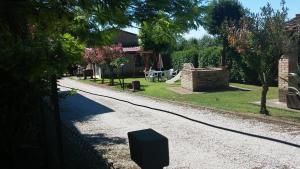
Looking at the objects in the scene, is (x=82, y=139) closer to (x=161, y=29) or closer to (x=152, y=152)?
(x=161, y=29)

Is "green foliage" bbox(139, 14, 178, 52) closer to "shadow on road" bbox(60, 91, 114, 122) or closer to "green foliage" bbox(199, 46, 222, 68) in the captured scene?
"shadow on road" bbox(60, 91, 114, 122)

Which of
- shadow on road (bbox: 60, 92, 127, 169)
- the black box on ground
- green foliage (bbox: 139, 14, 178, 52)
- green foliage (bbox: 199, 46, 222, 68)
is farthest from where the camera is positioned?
green foliage (bbox: 199, 46, 222, 68)

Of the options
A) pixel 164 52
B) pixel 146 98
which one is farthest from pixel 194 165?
pixel 164 52

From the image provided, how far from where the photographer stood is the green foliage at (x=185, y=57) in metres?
35.1

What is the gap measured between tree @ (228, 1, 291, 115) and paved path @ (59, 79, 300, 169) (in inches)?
72.0

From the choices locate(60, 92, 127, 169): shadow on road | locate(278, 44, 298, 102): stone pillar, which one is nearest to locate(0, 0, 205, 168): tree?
locate(60, 92, 127, 169): shadow on road

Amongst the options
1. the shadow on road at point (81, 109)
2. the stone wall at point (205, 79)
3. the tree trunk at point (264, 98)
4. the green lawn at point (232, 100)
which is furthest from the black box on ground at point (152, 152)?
the stone wall at point (205, 79)

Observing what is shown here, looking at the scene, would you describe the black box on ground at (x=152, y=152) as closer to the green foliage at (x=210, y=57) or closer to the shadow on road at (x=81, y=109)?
the shadow on road at (x=81, y=109)

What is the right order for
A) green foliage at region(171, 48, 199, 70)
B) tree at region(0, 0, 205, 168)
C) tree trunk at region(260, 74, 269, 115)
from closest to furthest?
tree at region(0, 0, 205, 168) → tree trunk at region(260, 74, 269, 115) → green foliage at region(171, 48, 199, 70)

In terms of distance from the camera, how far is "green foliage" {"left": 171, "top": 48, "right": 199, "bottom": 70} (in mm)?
35094

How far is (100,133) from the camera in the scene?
11.6 meters

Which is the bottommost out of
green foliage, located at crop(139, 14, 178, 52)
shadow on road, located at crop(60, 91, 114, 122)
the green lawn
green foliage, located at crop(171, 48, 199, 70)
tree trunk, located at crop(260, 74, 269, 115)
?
shadow on road, located at crop(60, 91, 114, 122)

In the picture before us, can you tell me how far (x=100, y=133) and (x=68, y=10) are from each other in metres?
6.44

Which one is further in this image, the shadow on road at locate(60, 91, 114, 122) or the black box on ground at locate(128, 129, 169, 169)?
the shadow on road at locate(60, 91, 114, 122)
